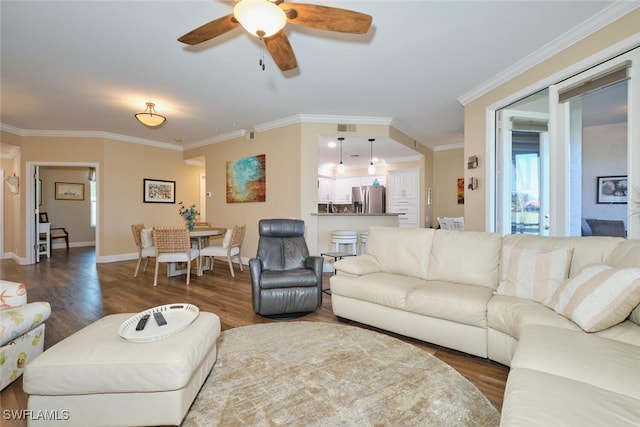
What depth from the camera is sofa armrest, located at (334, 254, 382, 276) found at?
9.32 ft

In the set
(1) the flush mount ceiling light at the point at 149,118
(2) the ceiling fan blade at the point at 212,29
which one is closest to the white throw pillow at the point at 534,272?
(2) the ceiling fan blade at the point at 212,29

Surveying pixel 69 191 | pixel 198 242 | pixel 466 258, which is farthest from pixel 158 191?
pixel 466 258

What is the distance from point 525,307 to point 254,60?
132 inches

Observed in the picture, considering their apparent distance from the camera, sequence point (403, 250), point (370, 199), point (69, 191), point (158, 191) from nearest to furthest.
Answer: point (403, 250) < point (158, 191) < point (370, 199) < point (69, 191)

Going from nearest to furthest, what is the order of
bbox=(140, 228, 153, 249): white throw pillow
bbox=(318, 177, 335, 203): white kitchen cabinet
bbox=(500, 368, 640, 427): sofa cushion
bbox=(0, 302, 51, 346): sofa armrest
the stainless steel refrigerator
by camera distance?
1. bbox=(500, 368, 640, 427): sofa cushion
2. bbox=(0, 302, 51, 346): sofa armrest
3. bbox=(140, 228, 153, 249): white throw pillow
4. the stainless steel refrigerator
5. bbox=(318, 177, 335, 203): white kitchen cabinet

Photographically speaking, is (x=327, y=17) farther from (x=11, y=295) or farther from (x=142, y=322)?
(x=11, y=295)

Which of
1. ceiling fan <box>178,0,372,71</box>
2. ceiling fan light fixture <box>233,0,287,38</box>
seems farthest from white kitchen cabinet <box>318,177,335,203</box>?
ceiling fan light fixture <box>233,0,287,38</box>

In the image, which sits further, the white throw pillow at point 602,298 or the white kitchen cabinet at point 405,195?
the white kitchen cabinet at point 405,195

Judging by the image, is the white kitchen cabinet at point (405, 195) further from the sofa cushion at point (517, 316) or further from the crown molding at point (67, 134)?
the crown molding at point (67, 134)

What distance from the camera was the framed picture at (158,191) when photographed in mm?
6804

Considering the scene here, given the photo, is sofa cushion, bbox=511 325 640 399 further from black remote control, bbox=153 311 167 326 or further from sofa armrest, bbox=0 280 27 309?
sofa armrest, bbox=0 280 27 309

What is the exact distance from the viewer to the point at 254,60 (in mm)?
3113

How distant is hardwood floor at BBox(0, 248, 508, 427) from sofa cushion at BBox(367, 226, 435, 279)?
73cm

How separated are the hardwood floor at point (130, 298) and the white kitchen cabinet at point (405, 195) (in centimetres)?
385
